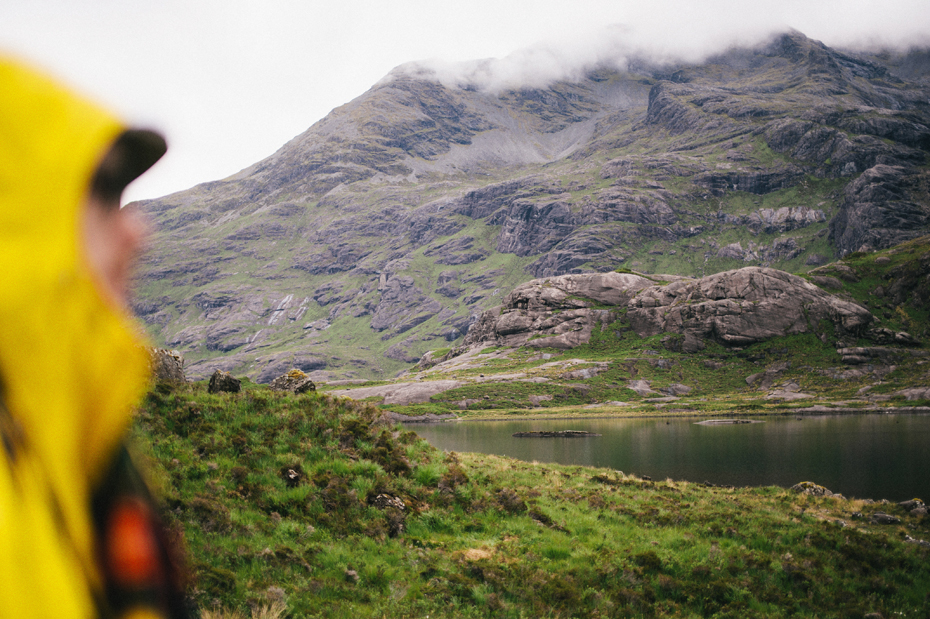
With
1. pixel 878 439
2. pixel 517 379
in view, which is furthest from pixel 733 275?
pixel 878 439

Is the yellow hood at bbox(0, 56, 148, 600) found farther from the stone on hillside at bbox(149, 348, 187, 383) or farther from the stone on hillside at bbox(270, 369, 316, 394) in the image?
the stone on hillside at bbox(270, 369, 316, 394)

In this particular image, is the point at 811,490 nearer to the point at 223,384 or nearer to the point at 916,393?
the point at 223,384

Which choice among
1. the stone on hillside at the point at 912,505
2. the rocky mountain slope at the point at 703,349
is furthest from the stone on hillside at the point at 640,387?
the stone on hillside at the point at 912,505

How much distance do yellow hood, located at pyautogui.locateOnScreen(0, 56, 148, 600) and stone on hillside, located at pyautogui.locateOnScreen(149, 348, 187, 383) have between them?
12401mm

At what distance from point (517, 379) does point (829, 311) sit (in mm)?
75460

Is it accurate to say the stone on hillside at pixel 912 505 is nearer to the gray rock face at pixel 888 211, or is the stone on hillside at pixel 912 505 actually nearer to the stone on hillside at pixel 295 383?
the stone on hillside at pixel 295 383

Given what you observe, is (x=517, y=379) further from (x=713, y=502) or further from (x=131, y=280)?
(x=131, y=280)

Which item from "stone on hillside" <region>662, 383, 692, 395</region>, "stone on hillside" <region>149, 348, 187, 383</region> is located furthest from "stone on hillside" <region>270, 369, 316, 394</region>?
"stone on hillside" <region>662, 383, 692, 395</region>

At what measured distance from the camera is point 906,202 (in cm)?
18875

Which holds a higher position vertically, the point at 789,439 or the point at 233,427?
the point at 233,427

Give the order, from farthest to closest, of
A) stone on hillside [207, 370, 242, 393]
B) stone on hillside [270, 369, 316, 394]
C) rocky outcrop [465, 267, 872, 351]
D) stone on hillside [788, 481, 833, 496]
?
rocky outcrop [465, 267, 872, 351] → stone on hillside [788, 481, 833, 496] → stone on hillside [270, 369, 316, 394] → stone on hillside [207, 370, 242, 393]

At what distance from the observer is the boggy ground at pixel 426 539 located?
24.0ft

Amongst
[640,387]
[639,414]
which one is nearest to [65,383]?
[639,414]

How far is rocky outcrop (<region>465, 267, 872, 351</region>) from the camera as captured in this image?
391 ft
